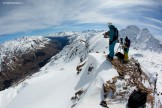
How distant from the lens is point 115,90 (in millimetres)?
21047

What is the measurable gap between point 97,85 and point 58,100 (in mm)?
6455

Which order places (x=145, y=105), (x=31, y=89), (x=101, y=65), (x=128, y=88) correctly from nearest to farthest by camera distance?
(x=145, y=105)
(x=128, y=88)
(x=101, y=65)
(x=31, y=89)

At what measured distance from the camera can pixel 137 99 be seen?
1891 cm

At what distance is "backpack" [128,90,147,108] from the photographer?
19.0 m

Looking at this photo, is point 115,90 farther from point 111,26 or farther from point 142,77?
point 111,26

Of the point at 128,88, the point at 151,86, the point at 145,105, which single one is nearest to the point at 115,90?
the point at 128,88

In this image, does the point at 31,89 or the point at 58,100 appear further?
the point at 31,89

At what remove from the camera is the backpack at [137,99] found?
19.0 metres

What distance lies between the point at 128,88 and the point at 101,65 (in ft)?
15.8

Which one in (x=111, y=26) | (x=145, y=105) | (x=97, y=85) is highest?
(x=111, y=26)

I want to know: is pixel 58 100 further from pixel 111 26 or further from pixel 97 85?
pixel 111 26

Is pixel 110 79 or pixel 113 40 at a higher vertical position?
pixel 113 40

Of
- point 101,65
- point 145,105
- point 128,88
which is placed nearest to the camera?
point 145,105

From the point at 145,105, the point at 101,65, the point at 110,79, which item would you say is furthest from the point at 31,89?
the point at 145,105
